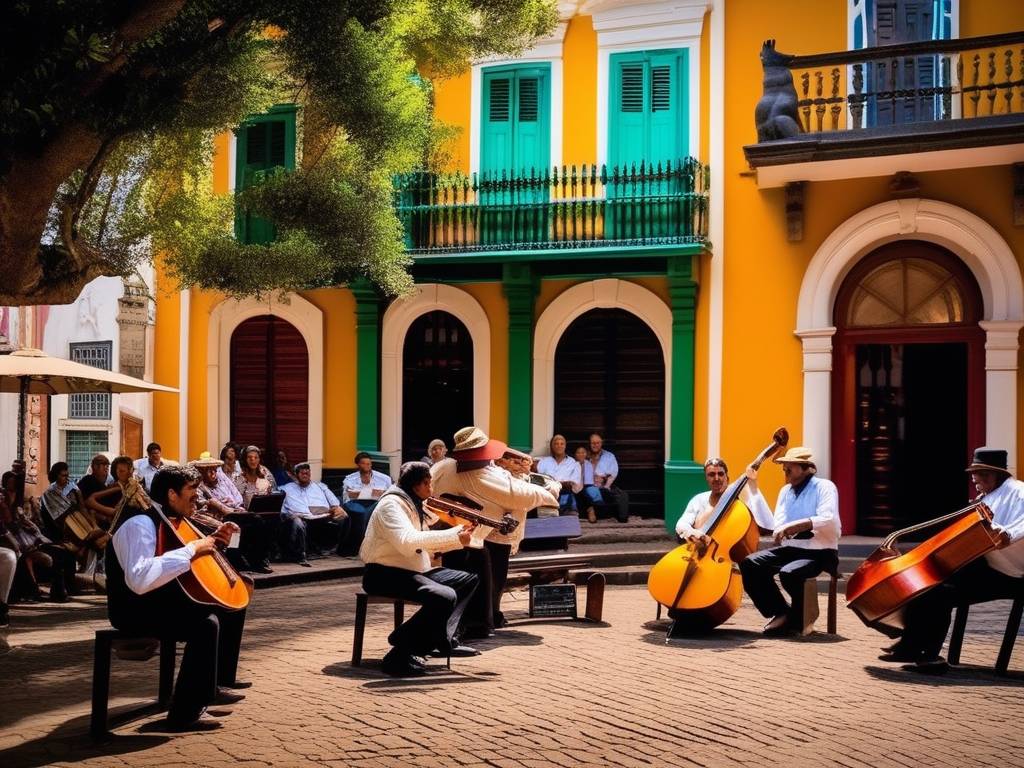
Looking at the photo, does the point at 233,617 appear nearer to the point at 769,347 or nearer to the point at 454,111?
the point at 769,347

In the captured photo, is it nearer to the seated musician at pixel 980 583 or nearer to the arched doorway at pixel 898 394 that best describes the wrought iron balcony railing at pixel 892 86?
the arched doorway at pixel 898 394

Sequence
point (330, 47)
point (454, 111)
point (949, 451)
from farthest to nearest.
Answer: point (454, 111), point (949, 451), point (330, 47)

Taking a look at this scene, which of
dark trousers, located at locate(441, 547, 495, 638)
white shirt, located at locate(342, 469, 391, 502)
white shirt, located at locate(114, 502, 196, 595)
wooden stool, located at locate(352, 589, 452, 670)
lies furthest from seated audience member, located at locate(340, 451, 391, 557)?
white shirt, located at locate(114, 502, 196, 595)

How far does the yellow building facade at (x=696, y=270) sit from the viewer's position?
14359 millimetres

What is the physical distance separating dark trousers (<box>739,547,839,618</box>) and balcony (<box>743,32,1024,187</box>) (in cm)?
575

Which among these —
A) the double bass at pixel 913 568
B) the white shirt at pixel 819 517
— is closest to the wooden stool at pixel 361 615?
the double bass at pixel 913 568

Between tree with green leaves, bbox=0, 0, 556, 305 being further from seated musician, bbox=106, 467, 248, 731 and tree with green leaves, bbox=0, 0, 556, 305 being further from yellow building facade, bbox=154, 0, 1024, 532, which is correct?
seated musician, bbox=106, 467, 248, 731

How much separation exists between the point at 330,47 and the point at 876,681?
696cm

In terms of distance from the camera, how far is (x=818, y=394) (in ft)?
49.5

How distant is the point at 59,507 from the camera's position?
12.6 meters

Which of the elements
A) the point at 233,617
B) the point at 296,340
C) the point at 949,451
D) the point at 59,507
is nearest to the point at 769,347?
the point at 949,451

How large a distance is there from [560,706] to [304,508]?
27.4 ft

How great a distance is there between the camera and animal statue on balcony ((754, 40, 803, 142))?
1408 cm

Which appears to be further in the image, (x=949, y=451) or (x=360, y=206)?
(x=949, y=451)
